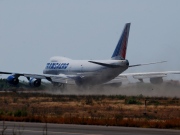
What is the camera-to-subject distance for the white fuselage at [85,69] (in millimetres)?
81794

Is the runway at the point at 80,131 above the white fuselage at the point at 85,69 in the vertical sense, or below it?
below

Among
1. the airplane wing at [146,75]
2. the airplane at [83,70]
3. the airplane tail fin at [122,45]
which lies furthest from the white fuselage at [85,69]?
the airplane wing at [146,75]

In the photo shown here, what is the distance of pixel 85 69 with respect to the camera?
8700 cm

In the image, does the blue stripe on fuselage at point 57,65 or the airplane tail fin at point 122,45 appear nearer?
the airplane tail fin at point 122,45

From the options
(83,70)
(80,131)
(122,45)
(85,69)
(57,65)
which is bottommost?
(80,131)

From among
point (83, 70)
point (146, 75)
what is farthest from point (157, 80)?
point (83, 70)

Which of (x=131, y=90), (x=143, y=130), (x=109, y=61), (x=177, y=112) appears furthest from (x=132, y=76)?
(x=143, y=130)

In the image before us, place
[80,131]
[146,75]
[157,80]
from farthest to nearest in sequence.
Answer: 1. [146,75]
2. [157,80]
3. [80,131]

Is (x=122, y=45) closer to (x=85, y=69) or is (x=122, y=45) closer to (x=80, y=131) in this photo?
Answer: (x=85, y=69)

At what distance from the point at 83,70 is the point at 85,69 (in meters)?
0.50

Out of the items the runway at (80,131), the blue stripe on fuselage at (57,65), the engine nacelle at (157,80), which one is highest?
the blue stripe on fuselage at (57,65)

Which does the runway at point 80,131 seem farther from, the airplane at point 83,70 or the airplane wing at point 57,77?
the airplane wing at point 57,77

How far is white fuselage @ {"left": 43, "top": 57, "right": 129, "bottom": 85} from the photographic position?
81794 millimetres

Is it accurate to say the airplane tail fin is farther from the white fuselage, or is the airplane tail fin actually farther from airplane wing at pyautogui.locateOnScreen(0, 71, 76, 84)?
airplane wing at pyautogui.locateOnScreen(0, 71, 76, 84)
